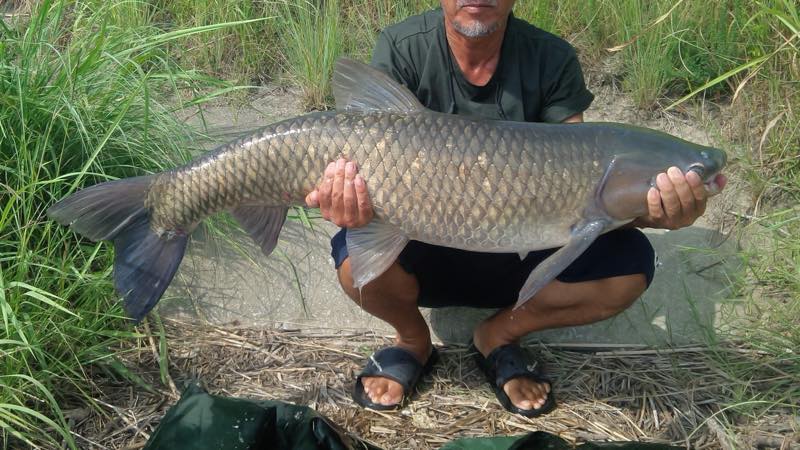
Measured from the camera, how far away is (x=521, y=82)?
2.65 metres

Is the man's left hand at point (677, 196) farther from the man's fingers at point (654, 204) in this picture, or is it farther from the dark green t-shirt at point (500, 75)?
the dark green t-shirt at point (500, 75)

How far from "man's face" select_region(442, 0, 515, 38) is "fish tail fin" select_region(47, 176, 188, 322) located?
40.2 inches

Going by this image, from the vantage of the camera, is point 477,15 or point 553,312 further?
point 553,312

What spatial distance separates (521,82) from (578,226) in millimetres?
592

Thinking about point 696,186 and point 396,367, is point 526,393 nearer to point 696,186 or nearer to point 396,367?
point 396,367

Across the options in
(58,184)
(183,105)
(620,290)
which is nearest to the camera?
(620,290)

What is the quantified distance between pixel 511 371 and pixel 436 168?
84 centimetres

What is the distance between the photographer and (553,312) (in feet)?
8.79

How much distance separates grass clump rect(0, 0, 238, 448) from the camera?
2.48 m

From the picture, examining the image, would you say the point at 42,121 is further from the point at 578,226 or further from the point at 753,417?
the point at 753,417

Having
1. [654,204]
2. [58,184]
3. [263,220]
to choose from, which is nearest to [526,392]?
[654,204]

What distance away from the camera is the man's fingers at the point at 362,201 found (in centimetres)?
224

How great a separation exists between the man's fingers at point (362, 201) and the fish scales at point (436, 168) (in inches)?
0.7

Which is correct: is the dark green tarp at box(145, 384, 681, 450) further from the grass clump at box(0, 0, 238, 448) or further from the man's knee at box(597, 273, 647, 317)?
the man's knee at box(597, 273, 647, 317)
